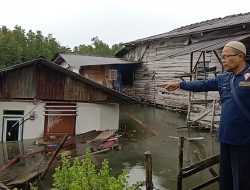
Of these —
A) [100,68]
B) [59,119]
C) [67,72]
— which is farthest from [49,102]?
[100,68]

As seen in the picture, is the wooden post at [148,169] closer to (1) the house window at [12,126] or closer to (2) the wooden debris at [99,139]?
(2) the wooden debris at [99,139]

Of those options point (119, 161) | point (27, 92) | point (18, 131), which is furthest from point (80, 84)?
point (119, 161)

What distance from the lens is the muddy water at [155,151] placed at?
351 inches

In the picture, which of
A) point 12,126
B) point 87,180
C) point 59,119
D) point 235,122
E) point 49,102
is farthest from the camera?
point 59,119

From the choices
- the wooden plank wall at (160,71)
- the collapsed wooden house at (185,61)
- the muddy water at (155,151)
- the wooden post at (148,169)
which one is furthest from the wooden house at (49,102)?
the wooden post at (148,169)

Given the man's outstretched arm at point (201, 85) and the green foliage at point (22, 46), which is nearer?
the man's outstretched arm at point (201, 85)

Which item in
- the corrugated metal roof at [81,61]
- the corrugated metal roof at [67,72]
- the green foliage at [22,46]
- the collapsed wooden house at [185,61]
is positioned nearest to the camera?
the corrugated metal roof at [67,72]

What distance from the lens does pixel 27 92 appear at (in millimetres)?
13594

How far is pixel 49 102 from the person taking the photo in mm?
13953

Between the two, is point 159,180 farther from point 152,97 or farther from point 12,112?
point 152,97

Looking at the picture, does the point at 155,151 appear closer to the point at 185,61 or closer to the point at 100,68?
the point at 185,61

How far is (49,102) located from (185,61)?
9.22 metres

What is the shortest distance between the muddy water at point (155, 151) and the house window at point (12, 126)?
501 millimetres

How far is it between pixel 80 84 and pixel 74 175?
9.81m
